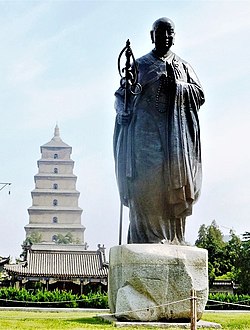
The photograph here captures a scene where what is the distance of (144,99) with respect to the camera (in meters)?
7.48

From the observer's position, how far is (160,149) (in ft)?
23.9

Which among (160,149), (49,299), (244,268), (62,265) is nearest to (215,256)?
(244,268)

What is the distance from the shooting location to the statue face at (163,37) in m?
7.65

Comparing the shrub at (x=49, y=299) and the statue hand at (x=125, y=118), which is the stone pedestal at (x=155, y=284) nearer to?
the statue hand at (x=125, y=118)

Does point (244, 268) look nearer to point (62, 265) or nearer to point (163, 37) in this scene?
point (62, 265)

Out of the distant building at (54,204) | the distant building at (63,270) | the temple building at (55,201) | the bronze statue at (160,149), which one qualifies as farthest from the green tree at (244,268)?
the distant building at (54,204)

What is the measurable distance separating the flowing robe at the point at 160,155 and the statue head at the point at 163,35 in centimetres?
25

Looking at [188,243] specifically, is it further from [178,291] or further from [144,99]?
[144,99]

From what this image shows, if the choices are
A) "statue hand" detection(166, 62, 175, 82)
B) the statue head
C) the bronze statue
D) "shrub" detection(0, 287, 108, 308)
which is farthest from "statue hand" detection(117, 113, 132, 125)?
"shrub" detection(0, 287, 108, 308)

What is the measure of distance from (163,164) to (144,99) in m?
0.96

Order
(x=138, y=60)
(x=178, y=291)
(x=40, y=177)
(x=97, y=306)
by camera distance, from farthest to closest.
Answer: (x=40, y=177), (x=97, y=306), (x=138, y=60), (x=178, y=291)

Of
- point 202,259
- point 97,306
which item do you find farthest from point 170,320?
point 97,306

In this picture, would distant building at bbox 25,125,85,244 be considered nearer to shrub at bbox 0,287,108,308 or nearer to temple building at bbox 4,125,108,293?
temple building at bbox 4,125,108,293

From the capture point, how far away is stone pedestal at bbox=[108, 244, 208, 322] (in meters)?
6.47
